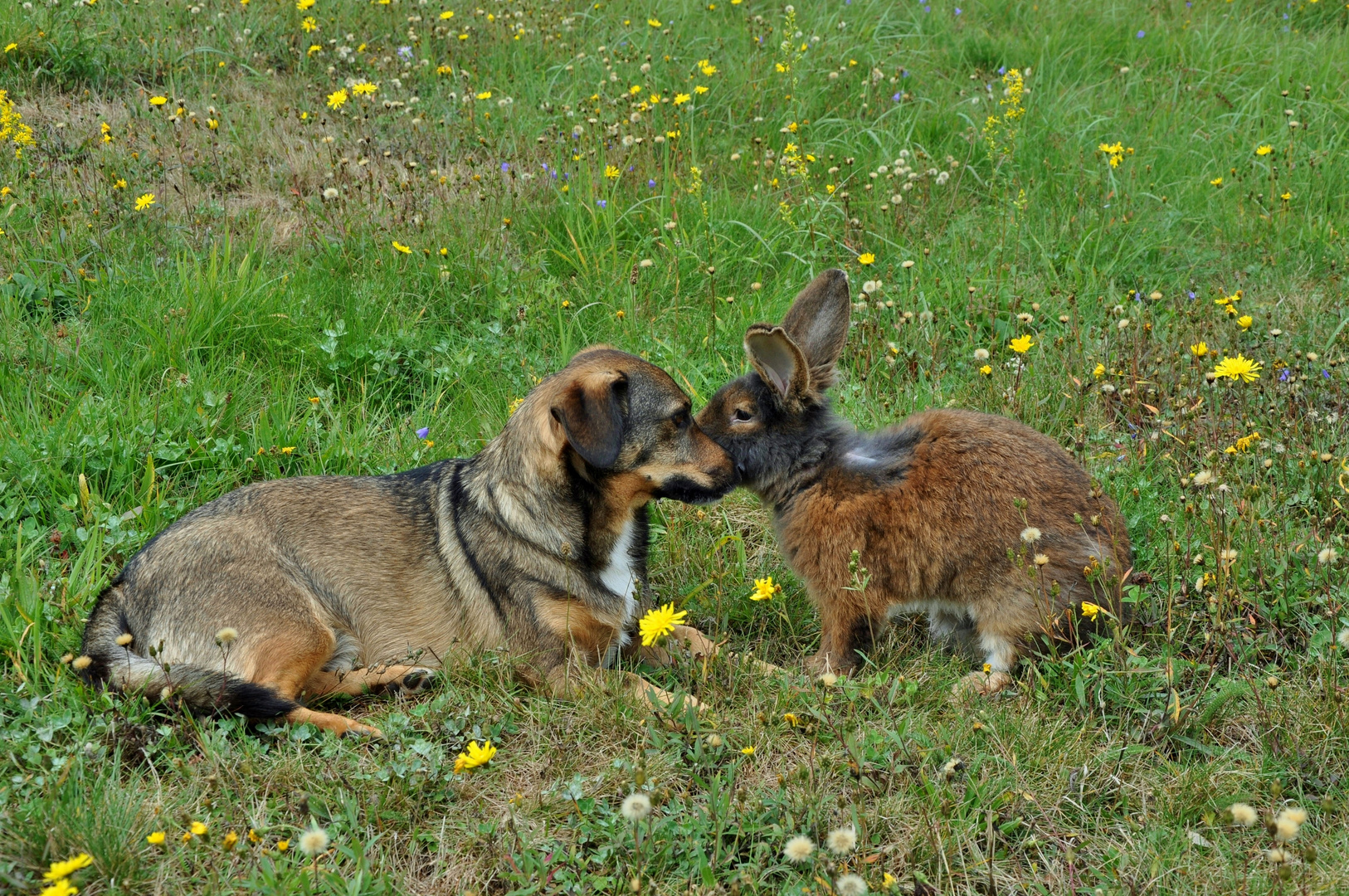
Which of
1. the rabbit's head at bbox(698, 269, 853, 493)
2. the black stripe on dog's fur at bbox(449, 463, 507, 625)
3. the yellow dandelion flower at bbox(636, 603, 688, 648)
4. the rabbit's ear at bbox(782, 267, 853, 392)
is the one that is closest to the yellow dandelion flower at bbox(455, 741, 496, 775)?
the yellow dandelion flower at bbox(636, 603, 688, 648)

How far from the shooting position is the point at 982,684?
146 inches

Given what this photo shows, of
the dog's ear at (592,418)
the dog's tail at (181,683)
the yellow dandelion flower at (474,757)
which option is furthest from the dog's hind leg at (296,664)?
the dog's ear at (592,418)

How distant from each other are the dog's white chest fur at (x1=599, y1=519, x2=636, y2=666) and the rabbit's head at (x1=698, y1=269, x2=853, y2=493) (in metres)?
0.53

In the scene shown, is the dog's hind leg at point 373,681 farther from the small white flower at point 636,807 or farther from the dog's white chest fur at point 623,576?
the small white flower at point 636,807

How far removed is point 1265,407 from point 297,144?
5.50m

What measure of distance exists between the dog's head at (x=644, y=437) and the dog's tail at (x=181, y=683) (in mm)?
1227

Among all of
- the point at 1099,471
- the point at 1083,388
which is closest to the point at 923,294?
the point at 1083,388

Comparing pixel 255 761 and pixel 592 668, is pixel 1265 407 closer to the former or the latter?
pixel 592 668

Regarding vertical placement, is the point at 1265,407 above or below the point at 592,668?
above

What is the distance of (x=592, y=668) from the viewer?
3.83m

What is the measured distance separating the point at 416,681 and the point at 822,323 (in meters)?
2.01

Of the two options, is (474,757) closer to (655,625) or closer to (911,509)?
(655,625)

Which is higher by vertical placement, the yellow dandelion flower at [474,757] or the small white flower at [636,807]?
the small white flower at [636,807]

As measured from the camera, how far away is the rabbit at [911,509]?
3682 millimetres
